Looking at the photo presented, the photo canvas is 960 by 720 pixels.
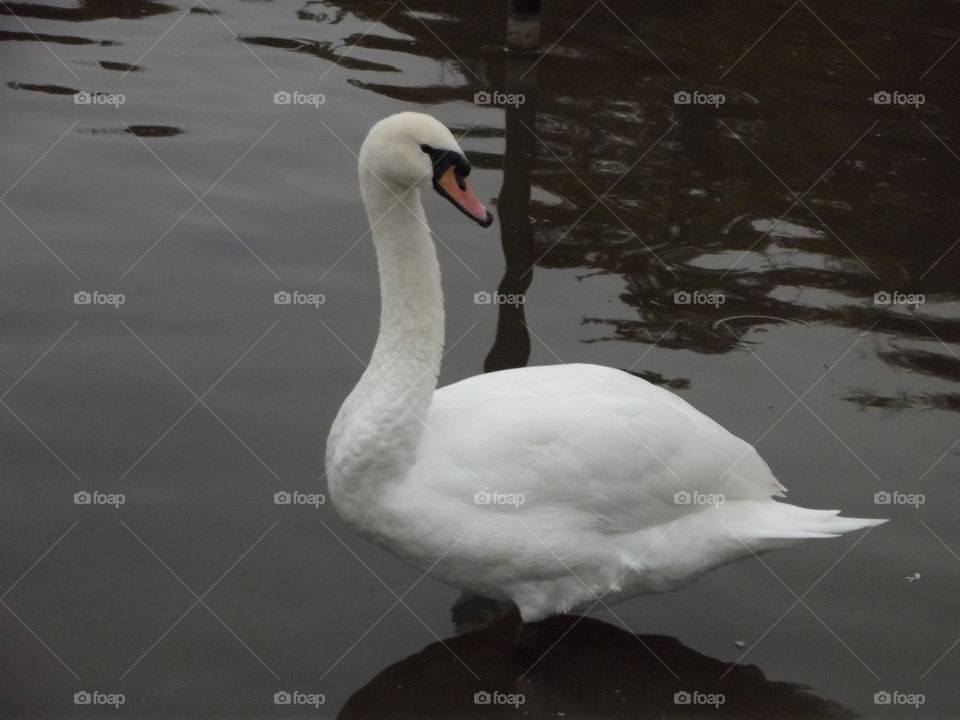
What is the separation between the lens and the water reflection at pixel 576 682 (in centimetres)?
477

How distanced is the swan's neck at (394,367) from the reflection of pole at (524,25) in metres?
4.95

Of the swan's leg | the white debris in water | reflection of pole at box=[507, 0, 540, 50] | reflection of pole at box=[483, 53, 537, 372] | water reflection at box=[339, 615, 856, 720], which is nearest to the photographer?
water reflection at box=[339, 615, 856, 720]

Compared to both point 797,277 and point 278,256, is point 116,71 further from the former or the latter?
point 797,277

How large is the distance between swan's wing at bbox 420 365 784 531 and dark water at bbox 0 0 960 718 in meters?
0.66

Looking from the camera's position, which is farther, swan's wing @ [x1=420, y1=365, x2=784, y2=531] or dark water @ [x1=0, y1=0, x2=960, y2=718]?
dark water @ [x1=0, y1=0, x2=960, y2=718]

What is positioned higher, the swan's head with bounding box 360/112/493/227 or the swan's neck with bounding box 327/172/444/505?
the swan's head with bounding box 360/112/493/227

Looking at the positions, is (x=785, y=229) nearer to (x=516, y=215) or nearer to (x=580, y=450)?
(x=516, y=215)

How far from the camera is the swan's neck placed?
4648 millimetres

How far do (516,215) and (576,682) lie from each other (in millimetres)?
3737

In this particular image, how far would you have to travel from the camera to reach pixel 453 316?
7.05 m

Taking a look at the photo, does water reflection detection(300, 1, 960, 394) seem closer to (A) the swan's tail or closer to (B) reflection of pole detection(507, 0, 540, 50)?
(B) reflection of pole detection(507, 0, 540, 50)

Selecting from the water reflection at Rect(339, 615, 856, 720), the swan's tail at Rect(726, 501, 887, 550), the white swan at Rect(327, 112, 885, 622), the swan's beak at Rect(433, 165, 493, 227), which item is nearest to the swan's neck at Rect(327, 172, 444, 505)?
the white swan at Rect(327, 112, 885, 622)

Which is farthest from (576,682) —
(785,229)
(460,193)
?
(785,229)

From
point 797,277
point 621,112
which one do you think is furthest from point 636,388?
point 621,112
